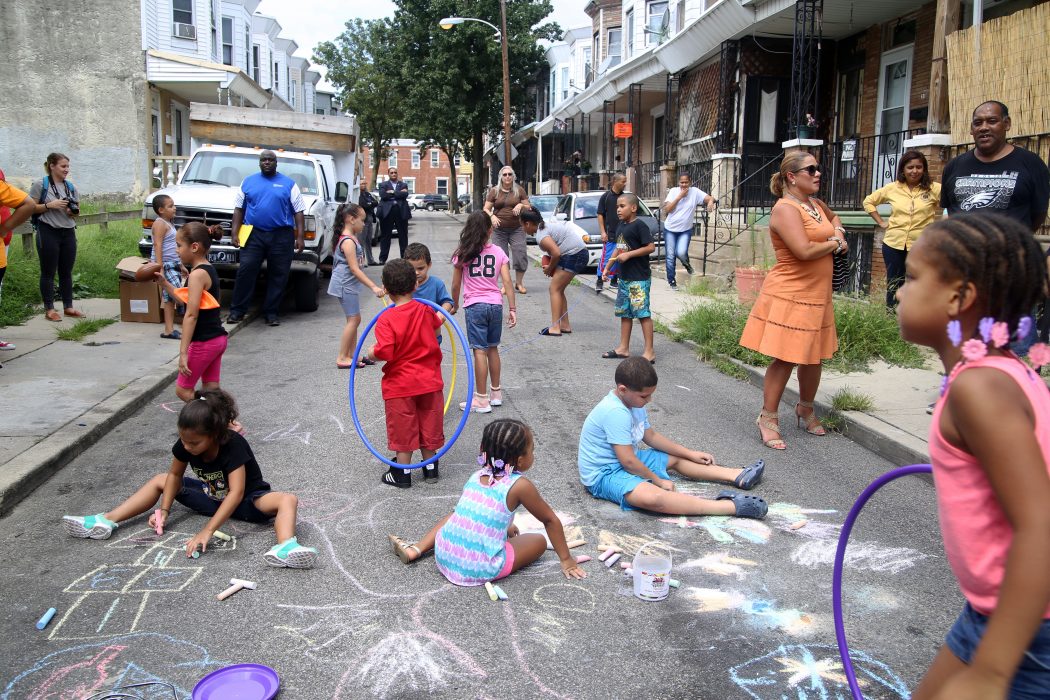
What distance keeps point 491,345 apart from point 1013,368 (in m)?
5.49

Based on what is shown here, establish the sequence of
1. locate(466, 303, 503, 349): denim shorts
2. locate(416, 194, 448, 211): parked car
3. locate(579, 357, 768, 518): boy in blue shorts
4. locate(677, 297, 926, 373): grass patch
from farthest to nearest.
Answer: locate(416, 194, 448, 211): parked car → locate(677, 297, 926, 373): grass patch → locate(466, 303, 503, 349): denim shorts → locate(579, 357, 768, 518): boy in blue shorts

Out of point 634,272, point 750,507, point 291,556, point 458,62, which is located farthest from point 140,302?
point 458,62

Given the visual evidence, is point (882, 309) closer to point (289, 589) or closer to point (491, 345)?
point (491, 345)

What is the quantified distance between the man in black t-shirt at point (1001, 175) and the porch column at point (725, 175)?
11.1 metres

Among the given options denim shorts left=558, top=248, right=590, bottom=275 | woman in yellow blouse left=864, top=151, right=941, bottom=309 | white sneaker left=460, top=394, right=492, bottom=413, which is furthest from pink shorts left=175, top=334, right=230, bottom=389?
woman in yellow blouse left=864, top=151, right=941, bottom=309

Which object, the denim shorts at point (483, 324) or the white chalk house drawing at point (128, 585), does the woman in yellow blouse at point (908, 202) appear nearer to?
the denim shorts at point (483, 324)

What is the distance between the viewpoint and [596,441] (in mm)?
4949

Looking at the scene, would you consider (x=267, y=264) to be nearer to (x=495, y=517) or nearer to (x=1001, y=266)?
(x=495, y=517)

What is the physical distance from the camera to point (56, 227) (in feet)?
33.3

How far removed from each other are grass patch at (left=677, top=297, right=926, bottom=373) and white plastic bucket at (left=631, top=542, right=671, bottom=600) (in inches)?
193

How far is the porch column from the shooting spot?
56.9 feet

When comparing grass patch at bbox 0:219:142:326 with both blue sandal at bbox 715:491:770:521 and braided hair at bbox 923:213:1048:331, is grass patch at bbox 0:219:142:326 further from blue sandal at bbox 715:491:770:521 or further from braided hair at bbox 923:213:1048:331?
braided hair at bbox 923:213:1048:331

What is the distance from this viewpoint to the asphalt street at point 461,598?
126 inches

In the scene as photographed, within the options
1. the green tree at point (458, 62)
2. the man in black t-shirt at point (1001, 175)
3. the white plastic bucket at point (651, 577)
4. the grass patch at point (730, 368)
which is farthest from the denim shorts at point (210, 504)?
the green tree at point (458, 62)
